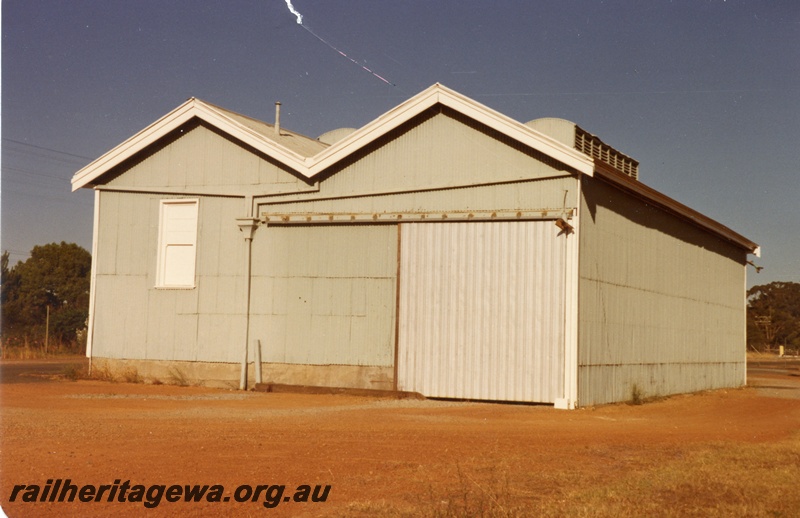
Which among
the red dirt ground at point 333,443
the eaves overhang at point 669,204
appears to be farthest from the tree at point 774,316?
the red dirt ground at point 333,443

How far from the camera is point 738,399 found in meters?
21.6

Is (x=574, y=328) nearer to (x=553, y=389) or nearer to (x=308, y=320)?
(x=553, y=389)

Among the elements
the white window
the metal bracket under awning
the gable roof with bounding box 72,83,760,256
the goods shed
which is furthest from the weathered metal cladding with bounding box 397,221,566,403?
the white window

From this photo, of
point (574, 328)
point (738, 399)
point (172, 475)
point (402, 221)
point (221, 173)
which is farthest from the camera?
point (738, 399)

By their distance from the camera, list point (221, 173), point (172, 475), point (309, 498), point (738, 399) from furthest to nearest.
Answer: point (738, 399), point (221, 173), point (172, 475), point (309, 498)

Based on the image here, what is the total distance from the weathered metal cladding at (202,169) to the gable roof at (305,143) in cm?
29

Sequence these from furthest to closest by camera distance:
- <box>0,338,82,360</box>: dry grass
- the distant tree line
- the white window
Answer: the distant tree line, <box>0,338,82,360</box>: dry grass, the white window

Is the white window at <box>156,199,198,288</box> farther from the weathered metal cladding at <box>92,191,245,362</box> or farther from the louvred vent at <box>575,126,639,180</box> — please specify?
the louvred vent at <box>575,126,639,180</box>

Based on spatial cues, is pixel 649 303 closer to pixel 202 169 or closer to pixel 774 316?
pixel 202 169

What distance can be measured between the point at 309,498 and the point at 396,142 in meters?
12.0

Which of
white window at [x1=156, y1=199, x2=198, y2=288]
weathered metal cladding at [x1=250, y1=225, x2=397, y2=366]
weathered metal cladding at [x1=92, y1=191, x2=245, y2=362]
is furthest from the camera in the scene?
white window at [x1=156, y1=199, x2=198, y2=288]

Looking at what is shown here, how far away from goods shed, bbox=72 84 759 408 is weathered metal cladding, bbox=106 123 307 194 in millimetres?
31

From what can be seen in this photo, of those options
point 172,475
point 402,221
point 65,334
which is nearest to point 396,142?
point 402,221

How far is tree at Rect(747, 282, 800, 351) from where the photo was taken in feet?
230
